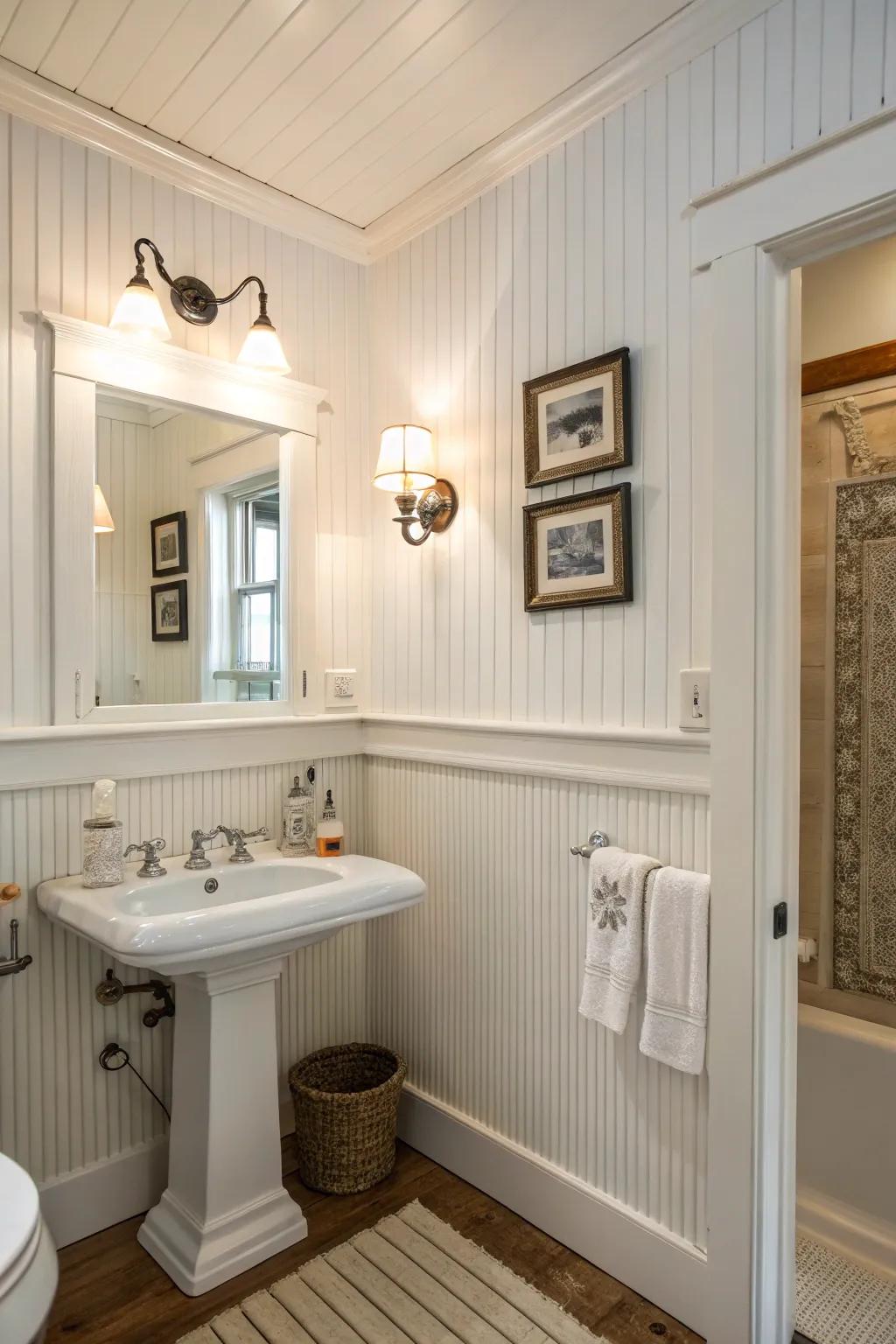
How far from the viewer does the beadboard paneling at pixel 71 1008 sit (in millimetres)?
1775

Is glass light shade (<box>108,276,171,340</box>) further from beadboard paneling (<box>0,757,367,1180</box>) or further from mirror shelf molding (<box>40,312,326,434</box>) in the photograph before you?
beadboard paneling (<box>0,757,367,1180</box>)

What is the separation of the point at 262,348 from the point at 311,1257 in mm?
2106

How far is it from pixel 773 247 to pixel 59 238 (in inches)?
58.7

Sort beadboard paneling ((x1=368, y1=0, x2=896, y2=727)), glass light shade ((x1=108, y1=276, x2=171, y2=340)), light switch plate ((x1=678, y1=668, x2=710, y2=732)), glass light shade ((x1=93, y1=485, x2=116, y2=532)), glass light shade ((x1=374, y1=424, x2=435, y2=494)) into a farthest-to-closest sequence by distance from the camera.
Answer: glass light shade ((x1=374, y1=424, x2=435, y2=494))
glass light shade ((x1=93, y1=485, x2=116, y2=532))
glass light shade ((x1=108, y1=276, x2=171, y2=340))
light switch plate ((x1=678, y1=668, x2=710, y2=732))
beadboard paneling ((x1=368, y1=0, x2=896, y2=727))

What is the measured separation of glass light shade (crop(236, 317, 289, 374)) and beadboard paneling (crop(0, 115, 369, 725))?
0.38ft

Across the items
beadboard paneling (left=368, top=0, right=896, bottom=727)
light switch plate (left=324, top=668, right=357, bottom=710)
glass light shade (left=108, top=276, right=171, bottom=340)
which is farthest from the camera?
light switch plate (left=324, top=668, right=357, bottom=710)

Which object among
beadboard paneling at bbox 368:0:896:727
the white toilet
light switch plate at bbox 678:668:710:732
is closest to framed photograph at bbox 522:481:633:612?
beadboard paneling at bbox 368:0:896:727

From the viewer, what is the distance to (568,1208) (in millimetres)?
1832

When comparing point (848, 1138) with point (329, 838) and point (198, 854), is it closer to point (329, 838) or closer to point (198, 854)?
point (329, 838)

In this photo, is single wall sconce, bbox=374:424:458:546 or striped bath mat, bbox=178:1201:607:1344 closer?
striped bath mat, bbox=178:1201:607:1344

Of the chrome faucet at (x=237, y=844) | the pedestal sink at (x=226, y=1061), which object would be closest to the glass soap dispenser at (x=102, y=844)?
the pedestal sink at (x=226, y=1061)

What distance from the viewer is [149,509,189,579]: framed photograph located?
200cm

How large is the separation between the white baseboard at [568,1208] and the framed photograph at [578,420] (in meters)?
1.56


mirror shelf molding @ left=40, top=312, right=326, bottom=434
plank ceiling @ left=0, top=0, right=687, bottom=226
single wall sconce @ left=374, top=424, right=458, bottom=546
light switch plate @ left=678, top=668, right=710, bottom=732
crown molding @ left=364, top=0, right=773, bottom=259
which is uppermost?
plank ceiling @ left=0, top=0, right=687, bottom=226
